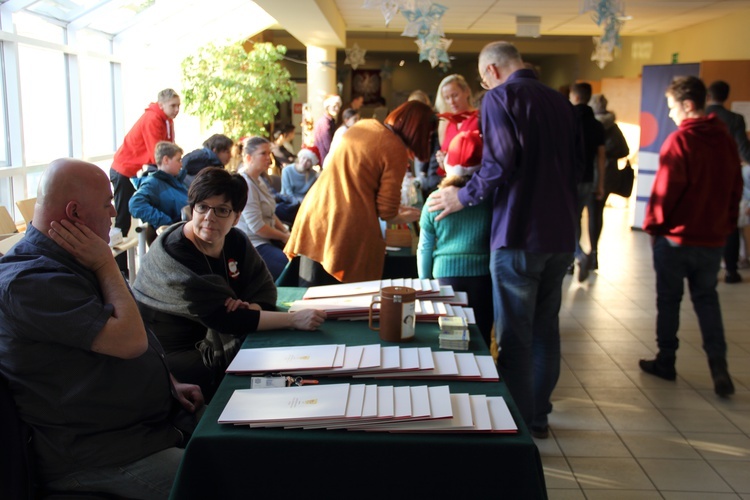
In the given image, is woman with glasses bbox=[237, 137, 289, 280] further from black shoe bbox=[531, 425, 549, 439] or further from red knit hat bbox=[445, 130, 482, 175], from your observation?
black shoe bbox=[531, 425, 549, 439]

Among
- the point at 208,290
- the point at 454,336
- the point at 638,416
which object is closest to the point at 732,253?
the point at 638,416

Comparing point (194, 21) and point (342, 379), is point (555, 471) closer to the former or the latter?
point (342, 379)

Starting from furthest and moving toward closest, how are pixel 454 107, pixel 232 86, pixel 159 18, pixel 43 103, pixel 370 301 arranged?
pixel 232 86, pixel 159 18, pixel 43 103, pixel 454 107, pixel 370 301

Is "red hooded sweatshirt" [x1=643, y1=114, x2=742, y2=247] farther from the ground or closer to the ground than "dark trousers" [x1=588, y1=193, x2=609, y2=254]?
farther from the ground

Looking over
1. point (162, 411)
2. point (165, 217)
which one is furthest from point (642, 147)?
point (162, 411)

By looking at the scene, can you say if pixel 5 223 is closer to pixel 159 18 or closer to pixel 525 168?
pixel 525 168

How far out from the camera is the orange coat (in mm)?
3027

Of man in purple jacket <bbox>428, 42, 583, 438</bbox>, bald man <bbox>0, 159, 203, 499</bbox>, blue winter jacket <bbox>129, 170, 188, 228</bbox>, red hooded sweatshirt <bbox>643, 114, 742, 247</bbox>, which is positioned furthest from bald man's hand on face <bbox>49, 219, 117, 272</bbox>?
blue winter jacket <bbox>129, 170, 188, 228</bbox>

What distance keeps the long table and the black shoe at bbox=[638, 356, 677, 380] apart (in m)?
2.60

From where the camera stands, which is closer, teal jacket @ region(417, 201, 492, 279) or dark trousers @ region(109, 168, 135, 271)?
teal jacket @ region(417, 201, 492, 279)

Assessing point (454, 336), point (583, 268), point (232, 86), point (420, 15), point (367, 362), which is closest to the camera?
point (367, 362)

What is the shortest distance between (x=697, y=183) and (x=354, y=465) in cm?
270

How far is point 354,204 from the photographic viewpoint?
3113 mm

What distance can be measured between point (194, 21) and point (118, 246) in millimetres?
6431
